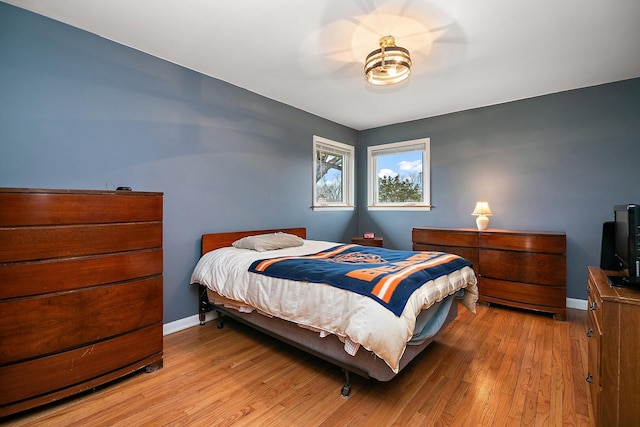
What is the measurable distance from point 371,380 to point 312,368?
44cm

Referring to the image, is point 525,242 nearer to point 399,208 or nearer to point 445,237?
point 445,237

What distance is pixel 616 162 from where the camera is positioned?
3209 mm

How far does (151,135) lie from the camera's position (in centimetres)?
266

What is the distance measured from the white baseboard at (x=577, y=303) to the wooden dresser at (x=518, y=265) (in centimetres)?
53

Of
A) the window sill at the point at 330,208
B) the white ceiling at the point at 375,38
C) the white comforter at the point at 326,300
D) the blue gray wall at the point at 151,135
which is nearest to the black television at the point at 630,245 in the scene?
the white comforter at the point at 326,300

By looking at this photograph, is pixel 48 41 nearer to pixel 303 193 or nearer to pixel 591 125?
pixel 303 193

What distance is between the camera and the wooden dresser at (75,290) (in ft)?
5.12

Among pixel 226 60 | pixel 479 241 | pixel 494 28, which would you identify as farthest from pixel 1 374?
pixel 479 241

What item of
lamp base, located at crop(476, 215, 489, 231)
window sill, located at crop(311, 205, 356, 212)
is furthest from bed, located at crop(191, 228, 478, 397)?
window sill, located at crop(311, 205, 356, 212)

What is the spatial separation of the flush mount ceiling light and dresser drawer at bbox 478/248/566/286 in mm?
2342

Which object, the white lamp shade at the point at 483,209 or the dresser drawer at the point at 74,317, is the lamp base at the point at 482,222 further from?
the dresser drawer at the point at 74,317

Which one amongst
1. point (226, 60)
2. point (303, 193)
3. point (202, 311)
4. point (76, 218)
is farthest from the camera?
point (303, 193)

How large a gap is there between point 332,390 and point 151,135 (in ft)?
8.42

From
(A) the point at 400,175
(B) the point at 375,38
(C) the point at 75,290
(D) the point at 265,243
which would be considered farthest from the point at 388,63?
(A) the point at 400,175
